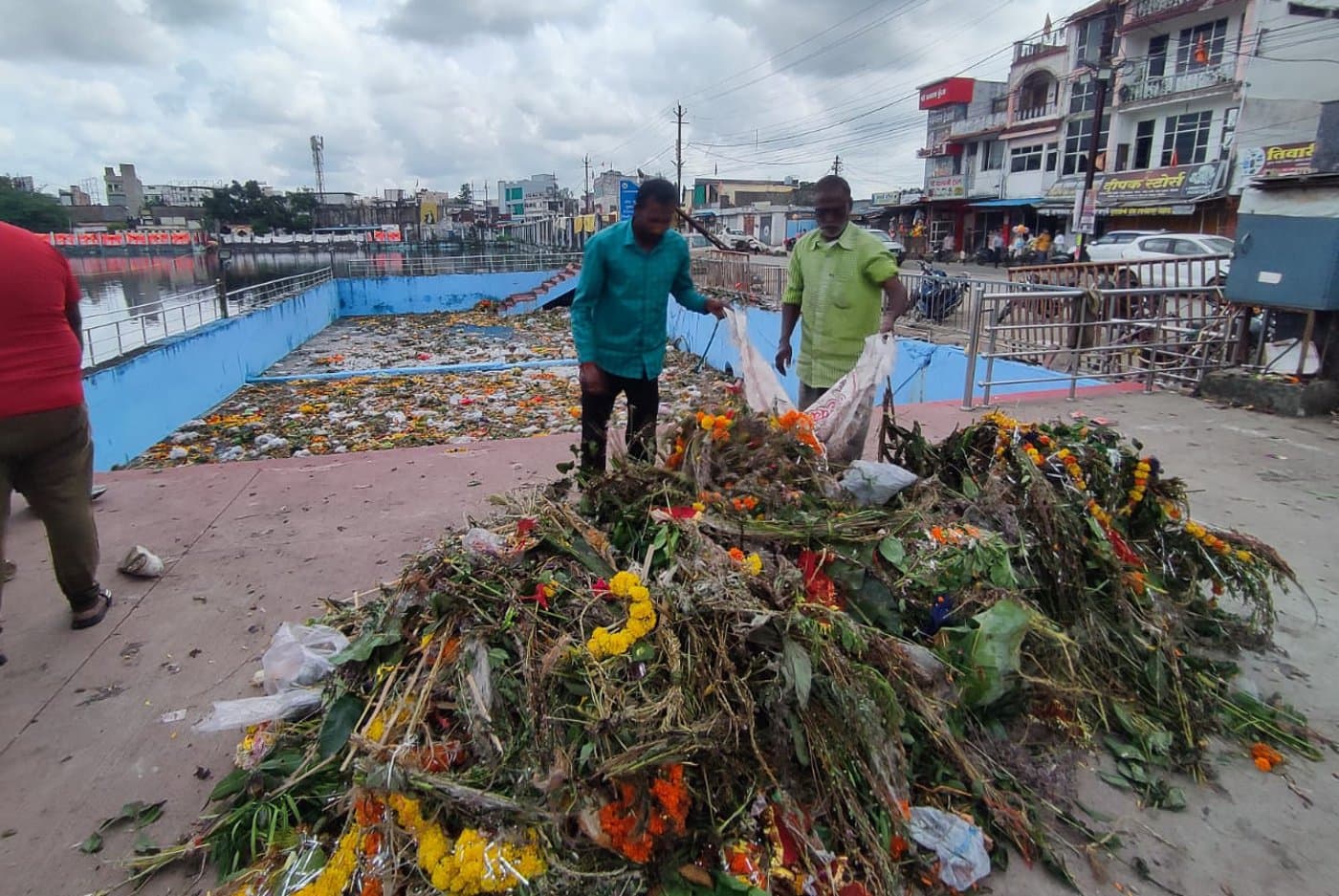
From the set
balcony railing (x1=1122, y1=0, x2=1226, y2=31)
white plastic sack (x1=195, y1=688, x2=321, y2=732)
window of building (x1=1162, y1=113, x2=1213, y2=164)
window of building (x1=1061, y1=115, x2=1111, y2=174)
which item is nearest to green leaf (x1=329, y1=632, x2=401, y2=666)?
white plastic sack (x1=195, y1=688, x2=321, y2=732)

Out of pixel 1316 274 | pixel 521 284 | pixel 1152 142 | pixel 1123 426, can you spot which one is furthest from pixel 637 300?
pixel 1152 142

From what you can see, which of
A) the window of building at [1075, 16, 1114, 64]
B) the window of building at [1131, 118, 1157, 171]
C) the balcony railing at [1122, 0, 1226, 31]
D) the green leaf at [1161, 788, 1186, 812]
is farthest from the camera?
the window of building at [1075, 16, 1114, 64]

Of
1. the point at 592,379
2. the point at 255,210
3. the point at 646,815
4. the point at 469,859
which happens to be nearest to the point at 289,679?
the point at 469,859

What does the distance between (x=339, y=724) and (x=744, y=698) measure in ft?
3.28

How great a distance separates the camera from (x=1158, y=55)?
25.6 metres

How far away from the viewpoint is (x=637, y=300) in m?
3.24

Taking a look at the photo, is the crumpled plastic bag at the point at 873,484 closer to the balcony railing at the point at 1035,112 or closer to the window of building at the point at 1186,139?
the window of building at the point at 1186,139

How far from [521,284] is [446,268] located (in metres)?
2.86

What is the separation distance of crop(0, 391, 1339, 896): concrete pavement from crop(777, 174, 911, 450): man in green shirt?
1847 millimetres

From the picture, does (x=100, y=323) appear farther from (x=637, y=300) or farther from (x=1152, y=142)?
(x=1152, y=142)

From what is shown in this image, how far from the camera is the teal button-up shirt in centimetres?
318

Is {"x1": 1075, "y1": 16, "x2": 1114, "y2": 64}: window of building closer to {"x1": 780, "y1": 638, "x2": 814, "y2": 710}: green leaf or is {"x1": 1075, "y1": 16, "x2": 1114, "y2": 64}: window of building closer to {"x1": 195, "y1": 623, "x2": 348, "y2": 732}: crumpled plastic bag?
{"x1": 780, "y1": 638, "x2": 814, "y2": 710}: green leaf

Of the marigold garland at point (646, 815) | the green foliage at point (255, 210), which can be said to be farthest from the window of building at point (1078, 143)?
the green foliage at point (255, 210)

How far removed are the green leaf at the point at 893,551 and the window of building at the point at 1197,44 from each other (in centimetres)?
2927
